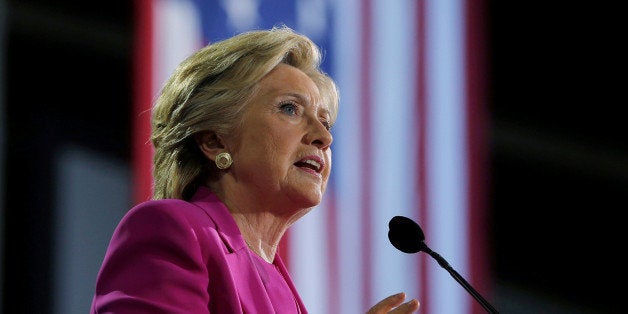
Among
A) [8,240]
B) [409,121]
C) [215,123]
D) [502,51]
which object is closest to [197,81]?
[215,123]

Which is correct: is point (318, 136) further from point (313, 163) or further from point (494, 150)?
point (494, 150)

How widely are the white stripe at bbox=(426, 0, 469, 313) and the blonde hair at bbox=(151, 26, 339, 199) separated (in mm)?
1127

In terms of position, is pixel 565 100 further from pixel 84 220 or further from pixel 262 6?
pixel 84 220

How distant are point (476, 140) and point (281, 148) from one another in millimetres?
1274

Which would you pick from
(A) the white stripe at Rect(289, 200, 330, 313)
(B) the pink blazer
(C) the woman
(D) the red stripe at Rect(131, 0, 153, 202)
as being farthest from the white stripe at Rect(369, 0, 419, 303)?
(B) the pink blazer

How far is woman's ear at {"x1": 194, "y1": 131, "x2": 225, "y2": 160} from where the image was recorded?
156 cm

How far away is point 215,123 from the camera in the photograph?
5.09ft

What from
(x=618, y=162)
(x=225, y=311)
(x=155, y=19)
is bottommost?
(x=225, y=311)

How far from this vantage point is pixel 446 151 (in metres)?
2.67

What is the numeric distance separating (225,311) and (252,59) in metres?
0.48

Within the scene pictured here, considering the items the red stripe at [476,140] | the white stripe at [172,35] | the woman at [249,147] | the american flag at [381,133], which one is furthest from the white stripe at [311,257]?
the woman at [249,147]

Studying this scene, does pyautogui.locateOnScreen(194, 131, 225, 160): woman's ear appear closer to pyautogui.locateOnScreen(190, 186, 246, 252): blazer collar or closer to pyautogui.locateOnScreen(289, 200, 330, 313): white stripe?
pyautogui.locateOnScreen(190, 186, 246, 252): blazer collar

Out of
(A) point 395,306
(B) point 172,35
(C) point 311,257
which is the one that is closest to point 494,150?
(C) point 311,257

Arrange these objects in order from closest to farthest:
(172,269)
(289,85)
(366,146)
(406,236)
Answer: (172,269), (406,236), (289,85), (366,146)
